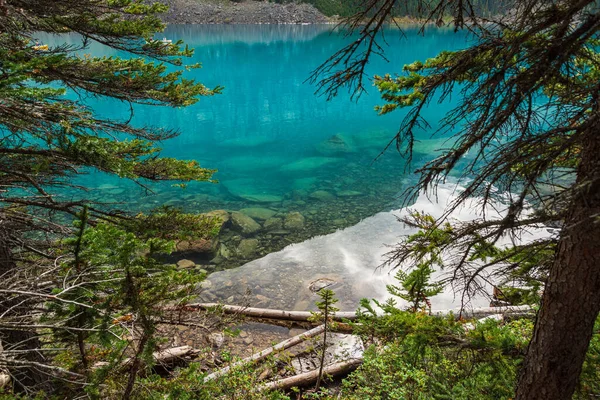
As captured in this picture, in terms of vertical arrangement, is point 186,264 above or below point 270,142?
below

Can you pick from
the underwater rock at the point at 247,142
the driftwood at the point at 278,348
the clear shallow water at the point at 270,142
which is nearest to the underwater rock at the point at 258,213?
the clear shallow water at the point at 270,142

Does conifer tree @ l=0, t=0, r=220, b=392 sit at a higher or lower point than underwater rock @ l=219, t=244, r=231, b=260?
higher

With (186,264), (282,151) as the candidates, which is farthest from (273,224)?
(282,151)

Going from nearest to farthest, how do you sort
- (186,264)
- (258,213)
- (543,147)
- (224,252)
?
(543,147) < (186,264) < (224,252) < (258,213)

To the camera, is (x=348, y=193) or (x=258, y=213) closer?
(x=258, y=213)

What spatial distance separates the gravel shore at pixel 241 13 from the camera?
→ 12512 centimetres

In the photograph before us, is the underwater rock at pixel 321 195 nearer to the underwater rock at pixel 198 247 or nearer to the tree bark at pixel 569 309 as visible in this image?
the underwater rock at pixel 198 247

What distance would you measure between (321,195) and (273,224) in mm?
3894

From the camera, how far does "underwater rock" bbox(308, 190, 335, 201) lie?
18.4 metres

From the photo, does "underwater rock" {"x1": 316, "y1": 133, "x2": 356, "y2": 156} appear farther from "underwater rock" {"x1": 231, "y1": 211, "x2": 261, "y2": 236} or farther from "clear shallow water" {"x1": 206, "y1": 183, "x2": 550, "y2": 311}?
"clear shallow water" {"x1": 206, "y1": 183, "x2": 550, "y2": 311}

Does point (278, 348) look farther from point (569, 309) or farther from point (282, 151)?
point (282, 151)

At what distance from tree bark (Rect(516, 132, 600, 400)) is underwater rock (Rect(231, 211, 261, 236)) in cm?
1220

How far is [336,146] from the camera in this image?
27031mm

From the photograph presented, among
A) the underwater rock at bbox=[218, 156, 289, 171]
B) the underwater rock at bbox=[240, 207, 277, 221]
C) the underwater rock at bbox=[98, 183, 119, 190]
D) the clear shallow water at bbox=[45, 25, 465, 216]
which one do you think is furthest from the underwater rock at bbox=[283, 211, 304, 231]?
the underwater rock at bbox=[98, 183, 119, 190]
